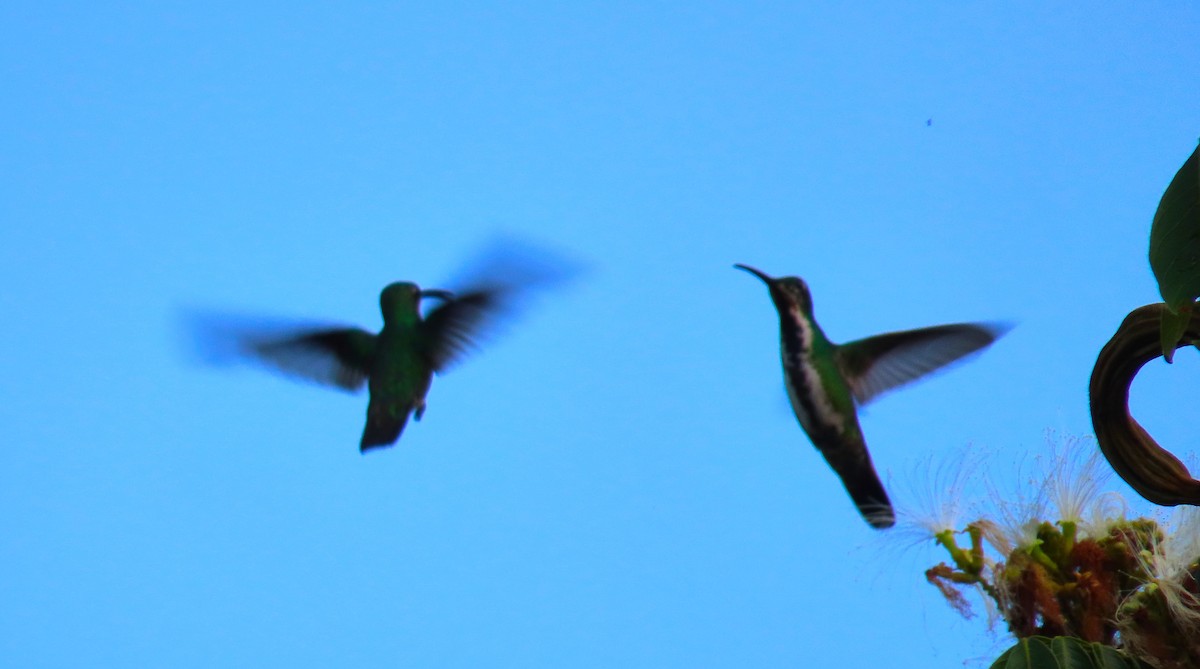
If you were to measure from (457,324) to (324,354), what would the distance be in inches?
29.0

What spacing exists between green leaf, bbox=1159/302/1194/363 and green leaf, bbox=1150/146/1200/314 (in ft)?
0.32

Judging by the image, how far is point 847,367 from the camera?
5.45 m

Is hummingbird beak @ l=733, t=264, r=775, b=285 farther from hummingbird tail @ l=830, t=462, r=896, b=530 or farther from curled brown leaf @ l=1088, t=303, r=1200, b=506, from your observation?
curled brown leaf @ l=1088, t=303, r=1200, b=506

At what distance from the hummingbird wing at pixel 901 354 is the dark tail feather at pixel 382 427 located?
188 centimetres

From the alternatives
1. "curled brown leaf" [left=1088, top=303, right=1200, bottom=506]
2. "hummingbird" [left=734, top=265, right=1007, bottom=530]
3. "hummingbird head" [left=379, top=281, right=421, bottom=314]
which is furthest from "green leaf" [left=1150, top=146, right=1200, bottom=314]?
"hummingbird head" [left=379, top=281, right=421, bottom=314]

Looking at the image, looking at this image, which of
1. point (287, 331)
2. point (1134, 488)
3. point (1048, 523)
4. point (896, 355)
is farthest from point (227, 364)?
point (1134, 488)

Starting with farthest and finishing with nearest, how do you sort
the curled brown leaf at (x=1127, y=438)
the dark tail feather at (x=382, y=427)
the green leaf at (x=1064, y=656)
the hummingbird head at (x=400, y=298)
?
the hummingbird head at (x=400, y=298) → the dark tail feather at (x=382, y=427) → the green leaf at (x=1064, y=656) → the curled brown leaf at (x=1127, y=438)

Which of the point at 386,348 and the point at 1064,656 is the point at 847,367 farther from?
the point at 1064,656

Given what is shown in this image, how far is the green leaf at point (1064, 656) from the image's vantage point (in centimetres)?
249

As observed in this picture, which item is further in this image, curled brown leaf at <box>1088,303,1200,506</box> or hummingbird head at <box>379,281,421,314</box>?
hummingbird head at <box>379,281,421,314</box>

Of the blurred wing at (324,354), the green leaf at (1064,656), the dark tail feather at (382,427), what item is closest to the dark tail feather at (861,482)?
the dark tail feather at (382,427)

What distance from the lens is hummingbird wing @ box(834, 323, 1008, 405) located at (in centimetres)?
518

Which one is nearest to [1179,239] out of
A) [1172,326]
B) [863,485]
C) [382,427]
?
[1172,326]

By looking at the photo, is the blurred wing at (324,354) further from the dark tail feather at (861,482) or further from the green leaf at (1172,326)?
the green leaf at (1172,326)
